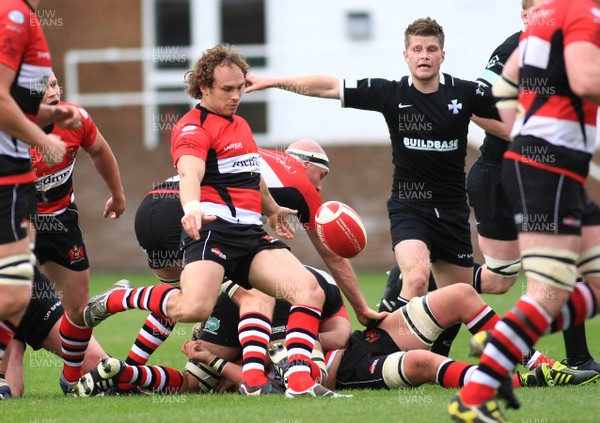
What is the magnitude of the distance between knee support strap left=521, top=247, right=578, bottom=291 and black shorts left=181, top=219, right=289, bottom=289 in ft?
6.63

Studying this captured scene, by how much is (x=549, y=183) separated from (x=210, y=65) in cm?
252

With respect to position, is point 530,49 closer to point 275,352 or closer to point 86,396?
point 275,352

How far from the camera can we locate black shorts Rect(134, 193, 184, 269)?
287 inches

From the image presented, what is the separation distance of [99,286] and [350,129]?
5.62 m

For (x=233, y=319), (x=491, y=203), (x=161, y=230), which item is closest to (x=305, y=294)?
(x=233, y=319)

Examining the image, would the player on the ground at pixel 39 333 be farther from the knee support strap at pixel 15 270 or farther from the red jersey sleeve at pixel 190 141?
the knee support strap at pixel 15 270

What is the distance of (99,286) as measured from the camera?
605 inches

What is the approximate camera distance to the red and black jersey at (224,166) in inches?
244

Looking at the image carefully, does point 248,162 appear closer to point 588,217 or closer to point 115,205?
point 115,205

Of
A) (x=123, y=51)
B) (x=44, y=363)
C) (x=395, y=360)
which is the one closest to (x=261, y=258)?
(x=395, y=360)

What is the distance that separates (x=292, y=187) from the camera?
7312 mm

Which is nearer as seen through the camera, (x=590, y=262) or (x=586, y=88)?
(x=586, y=88)

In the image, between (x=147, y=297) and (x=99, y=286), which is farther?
(x=99, y=286)

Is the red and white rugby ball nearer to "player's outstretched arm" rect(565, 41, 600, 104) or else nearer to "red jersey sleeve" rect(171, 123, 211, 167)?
"red jersey sleeve" rect(171, 123, 211, 167)
